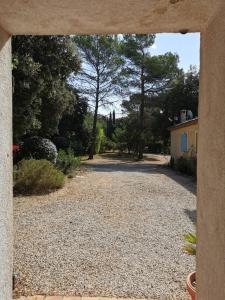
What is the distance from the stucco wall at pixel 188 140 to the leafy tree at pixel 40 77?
23.9ft

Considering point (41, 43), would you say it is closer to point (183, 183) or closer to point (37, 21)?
point (183, 183)

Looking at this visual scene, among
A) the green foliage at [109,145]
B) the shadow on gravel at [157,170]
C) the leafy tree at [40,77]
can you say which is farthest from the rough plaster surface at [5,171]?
the green foliage at [109,145]

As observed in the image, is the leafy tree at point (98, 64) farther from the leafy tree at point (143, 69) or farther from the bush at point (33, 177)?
the bush at point (33, 177)

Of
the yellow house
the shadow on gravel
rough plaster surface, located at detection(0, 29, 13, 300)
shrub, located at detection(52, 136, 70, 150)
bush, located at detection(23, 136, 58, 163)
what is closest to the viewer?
rough plaster surface, located at detection(0, 29, 13, 300)

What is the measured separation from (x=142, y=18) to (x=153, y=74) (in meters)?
26.8

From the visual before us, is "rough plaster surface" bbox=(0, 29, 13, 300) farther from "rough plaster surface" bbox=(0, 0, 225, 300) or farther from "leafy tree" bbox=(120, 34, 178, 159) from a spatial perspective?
"leafy tree" bbox=(120, 34, 178, 159)

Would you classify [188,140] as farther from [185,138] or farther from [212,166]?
[212,166]

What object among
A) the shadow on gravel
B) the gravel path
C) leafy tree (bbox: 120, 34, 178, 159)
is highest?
leafy tree (bbox: 120, 34, 178, 159)

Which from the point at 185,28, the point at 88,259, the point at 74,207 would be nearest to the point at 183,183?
the point at 74,207

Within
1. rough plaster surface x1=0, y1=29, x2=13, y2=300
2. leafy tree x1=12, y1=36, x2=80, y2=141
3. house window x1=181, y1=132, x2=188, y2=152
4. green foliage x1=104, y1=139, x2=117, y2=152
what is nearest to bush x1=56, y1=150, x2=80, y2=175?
leafy tree x1=12, y1=36, x2=80, y2=141

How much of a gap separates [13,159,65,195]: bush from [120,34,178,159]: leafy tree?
1782 cm

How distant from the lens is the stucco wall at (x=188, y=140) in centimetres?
1839

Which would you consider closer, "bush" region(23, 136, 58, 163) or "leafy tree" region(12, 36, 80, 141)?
"leafy tree" region(12, 36, 80, 141)

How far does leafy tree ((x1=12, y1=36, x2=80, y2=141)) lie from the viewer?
980 centimetres
